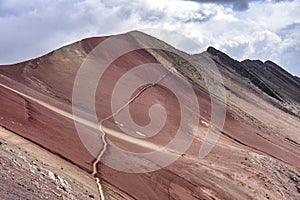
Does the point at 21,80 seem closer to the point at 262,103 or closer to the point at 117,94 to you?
the point at 117,94

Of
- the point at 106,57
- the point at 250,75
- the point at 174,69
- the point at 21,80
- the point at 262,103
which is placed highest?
the point at 250,75

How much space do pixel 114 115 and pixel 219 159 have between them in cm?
876

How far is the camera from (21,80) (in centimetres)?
4175

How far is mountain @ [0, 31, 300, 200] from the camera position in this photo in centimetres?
3044

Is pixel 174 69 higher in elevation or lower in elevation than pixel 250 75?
lower

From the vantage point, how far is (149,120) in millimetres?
45094

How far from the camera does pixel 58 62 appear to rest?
5000cm

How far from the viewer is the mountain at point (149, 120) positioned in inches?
1198

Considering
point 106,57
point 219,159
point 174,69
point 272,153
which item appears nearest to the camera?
point 219,159

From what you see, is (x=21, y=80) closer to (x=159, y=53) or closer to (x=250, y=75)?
(x=159, y=53)

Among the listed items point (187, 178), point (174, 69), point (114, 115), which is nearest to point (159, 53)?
point (174, 69)

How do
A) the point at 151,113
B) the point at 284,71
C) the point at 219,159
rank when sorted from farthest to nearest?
the point at 284,71
the point at 151,113
the point at 219,159

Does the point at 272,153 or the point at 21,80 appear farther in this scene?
the point at 272,153

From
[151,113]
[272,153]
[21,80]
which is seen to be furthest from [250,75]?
[21,80]
